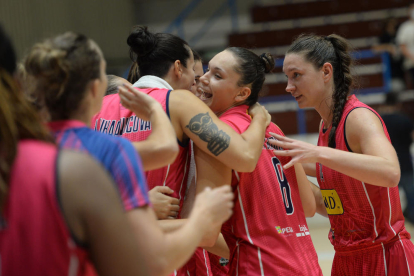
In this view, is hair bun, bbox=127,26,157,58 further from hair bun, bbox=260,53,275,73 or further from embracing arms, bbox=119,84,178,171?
embracing arms, bbox=119,84,178,171

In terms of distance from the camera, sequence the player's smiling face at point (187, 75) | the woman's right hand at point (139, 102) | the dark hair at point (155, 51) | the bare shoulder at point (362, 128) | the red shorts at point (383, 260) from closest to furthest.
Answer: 1. the woman's right hand at point (139, 102)
2. the bare shoulder at point (362, 128)
3. the red shorts at point (383, 260)
4. the dark hair at point (155, 51)
5. the player's smiling face at point (187, 75)

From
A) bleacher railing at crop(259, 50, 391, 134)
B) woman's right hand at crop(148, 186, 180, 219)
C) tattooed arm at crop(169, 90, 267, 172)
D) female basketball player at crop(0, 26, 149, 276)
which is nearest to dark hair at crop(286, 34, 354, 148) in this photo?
tattooed arm at crop(169, 90, 267, 172)

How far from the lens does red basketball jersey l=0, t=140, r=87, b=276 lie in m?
1.11

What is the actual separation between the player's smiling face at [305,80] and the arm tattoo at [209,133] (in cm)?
86

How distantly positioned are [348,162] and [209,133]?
0.70 m

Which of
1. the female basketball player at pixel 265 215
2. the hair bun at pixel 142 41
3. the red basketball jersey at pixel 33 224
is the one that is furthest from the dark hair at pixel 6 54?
the hair bun at pixel 142 41

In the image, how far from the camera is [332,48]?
281 cm

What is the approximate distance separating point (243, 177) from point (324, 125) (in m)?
0.87

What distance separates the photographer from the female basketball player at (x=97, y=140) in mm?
1271

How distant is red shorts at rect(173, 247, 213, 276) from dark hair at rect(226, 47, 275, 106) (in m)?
0.87

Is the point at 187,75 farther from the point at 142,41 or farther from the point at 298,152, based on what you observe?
the point at 298,152

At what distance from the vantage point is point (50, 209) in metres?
1.12

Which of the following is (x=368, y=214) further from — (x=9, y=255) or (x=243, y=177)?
(x=9, y=255)

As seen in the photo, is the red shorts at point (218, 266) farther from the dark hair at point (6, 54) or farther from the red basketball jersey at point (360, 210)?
the dark hair at point (6, 54)
